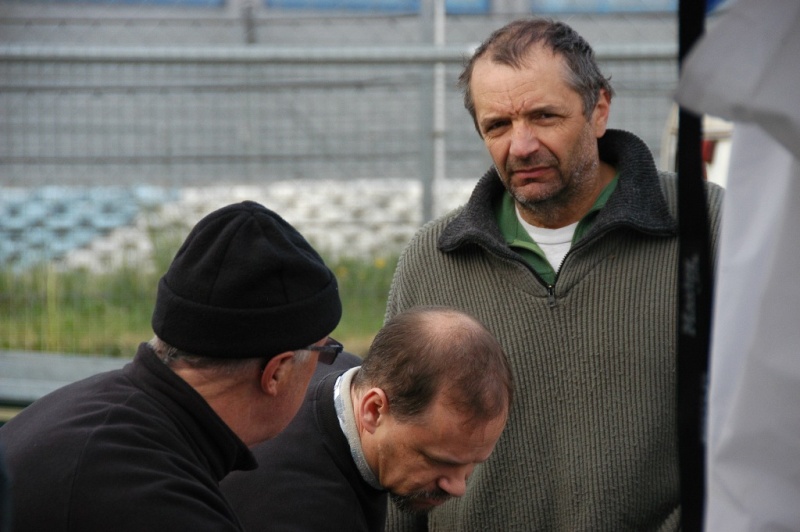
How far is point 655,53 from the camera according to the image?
4.61 meters

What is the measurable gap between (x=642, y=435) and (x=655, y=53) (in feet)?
7.85

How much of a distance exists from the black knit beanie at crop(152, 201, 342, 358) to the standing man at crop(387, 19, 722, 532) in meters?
0.94

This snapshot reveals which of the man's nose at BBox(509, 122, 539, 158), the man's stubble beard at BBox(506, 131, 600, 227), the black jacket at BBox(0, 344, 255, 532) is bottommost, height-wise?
the black jacket at BBox(0, 344, 255, 532)

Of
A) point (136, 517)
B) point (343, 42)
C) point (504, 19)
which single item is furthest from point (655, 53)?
point (136, 517)

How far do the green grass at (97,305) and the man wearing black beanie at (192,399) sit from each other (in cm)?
277

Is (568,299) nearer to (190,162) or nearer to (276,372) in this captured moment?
(276,372)

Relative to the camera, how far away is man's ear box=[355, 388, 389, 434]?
220cm

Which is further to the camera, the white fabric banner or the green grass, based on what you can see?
the green grass

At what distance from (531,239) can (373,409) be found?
0.87 m

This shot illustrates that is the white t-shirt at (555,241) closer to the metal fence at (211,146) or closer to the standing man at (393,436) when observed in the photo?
the standing man at (393,436)

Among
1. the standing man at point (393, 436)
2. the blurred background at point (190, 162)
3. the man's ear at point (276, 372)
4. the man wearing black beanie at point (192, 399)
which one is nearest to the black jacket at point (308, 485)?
the standing man at point (393, 436)

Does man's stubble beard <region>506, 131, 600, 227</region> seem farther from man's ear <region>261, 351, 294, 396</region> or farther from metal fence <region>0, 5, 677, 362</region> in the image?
metal fence <region>0, 5, 677, 362</region>

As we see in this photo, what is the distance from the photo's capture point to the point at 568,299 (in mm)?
2764

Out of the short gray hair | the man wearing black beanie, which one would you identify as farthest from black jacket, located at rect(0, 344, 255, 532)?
the short gray hair
